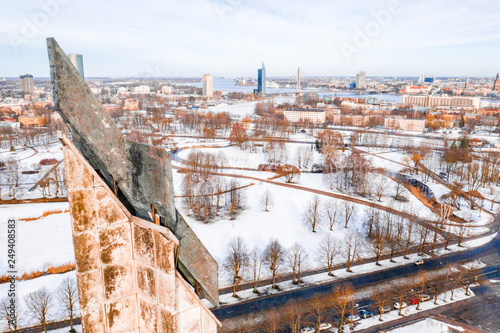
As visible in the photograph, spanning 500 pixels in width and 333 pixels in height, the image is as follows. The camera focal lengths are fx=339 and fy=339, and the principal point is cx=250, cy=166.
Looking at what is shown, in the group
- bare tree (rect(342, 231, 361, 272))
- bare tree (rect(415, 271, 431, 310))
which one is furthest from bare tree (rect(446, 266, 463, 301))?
bare tree (rect(342, 231, 361, 272))

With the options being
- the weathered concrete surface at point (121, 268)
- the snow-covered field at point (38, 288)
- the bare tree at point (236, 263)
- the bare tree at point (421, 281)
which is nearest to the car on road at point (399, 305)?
the bare tree at point (421, 281)

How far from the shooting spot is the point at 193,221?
76.9ft

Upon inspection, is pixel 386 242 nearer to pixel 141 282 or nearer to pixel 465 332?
pixel 465 332

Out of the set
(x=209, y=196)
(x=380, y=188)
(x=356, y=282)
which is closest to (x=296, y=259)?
(x=356, y=282)

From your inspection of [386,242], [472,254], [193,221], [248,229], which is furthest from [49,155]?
[472,254]

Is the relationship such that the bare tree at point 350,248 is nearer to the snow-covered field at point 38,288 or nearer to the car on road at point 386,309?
the car on road at point 386,309

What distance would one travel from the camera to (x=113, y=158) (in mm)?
2996

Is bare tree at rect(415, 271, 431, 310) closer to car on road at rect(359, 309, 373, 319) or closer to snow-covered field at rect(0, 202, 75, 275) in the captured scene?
car on road at rect(359, 309, 373, 319)

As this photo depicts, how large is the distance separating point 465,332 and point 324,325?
558cm

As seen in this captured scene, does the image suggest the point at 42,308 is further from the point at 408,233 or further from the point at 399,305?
the point at 408,233

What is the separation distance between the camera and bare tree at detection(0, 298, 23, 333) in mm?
12375

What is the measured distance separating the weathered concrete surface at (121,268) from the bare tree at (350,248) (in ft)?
53.2

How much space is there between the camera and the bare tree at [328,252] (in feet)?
59.2

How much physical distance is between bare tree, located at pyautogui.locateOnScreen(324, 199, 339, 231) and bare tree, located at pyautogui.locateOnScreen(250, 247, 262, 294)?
20.7ft
